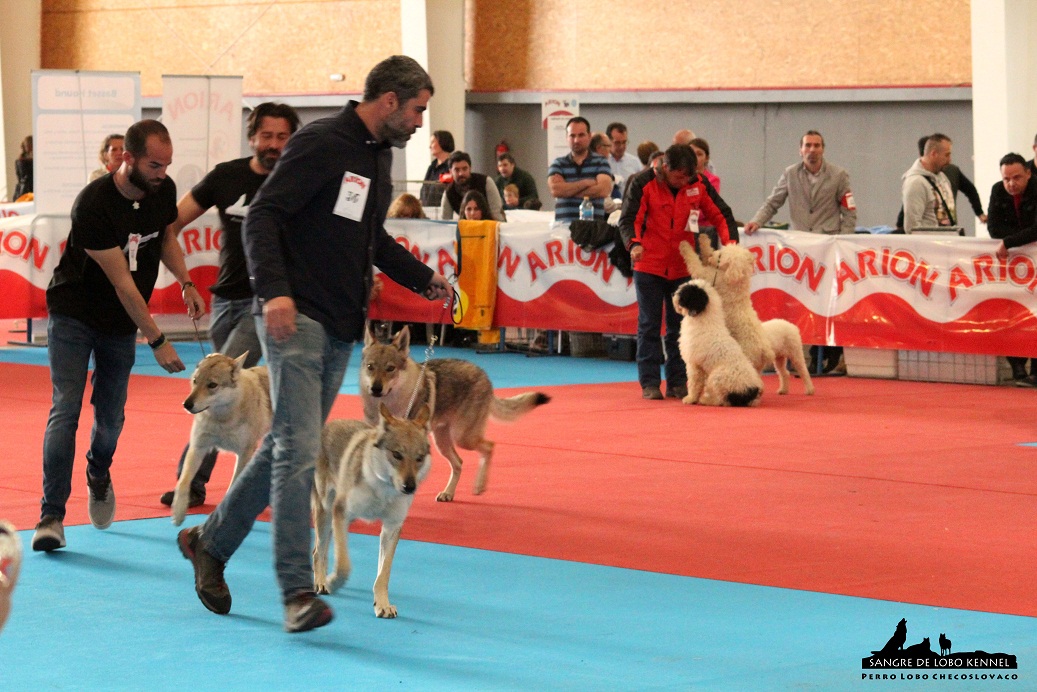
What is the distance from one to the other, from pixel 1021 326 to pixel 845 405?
1.74m

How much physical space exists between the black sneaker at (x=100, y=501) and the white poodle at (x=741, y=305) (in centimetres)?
556

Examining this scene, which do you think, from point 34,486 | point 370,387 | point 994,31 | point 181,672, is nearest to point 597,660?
point 181,672

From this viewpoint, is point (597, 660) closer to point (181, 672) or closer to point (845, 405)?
point (181, 672)

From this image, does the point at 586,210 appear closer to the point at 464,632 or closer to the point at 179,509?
the point at 179,509

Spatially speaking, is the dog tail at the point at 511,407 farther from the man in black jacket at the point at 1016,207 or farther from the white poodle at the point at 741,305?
the man in black jacket at the point at 1016,207

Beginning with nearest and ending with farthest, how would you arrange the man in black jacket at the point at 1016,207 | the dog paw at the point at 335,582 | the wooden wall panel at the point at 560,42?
the dog paw at the point at 335,582 < the man in black jacket at the point at 1016,207 < the wooden wall panel at the point at 560,42

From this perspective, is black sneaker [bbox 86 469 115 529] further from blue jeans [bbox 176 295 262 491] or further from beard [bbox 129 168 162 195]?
beard [bbox 129 168 162 195]

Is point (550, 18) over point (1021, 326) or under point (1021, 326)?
over

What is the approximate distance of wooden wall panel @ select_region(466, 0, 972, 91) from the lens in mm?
18562

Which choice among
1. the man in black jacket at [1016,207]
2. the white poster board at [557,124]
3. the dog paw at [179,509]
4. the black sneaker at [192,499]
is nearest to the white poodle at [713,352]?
the man in black jacket at [1016,207]

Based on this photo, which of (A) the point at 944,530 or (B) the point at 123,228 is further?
(A) the point at 944,530

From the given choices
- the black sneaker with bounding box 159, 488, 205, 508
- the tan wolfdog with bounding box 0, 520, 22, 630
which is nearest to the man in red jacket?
the black sneaker with bounding box 159, 488, 205, 508

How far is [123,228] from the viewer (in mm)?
5516

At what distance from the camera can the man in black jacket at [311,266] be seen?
168 inches
